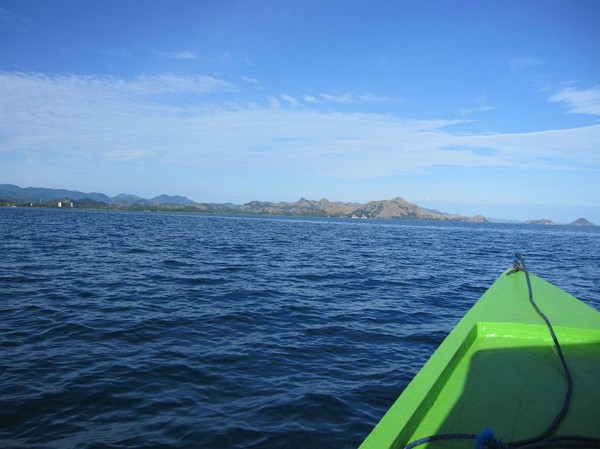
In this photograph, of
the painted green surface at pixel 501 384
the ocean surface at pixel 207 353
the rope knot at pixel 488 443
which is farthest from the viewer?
the ocean surface at pixel 207 353

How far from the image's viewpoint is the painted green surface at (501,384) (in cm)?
333

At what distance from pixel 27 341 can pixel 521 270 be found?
12706 millimetres

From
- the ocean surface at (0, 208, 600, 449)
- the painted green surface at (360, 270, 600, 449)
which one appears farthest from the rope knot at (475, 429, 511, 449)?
the ocean surface at (0, 208, 600, 449)

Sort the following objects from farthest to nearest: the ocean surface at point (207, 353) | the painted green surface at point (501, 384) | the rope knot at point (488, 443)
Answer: the ocean surface at point (207, 353) → the painted green surface at point (501, 384) → the rope knot at point (488, 443)

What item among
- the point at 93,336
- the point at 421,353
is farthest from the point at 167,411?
the point at 421,353

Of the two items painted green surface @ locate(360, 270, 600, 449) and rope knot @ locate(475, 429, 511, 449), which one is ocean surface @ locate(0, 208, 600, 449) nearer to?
painted green surface @ locate(360, 270, 600, 449)

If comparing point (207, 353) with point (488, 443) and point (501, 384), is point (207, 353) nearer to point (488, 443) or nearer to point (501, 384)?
point (501, 384)

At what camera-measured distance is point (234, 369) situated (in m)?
7.32

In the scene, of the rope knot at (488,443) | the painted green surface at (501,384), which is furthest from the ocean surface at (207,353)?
the rope knot at (488,443)

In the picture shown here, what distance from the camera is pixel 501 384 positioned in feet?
13.7

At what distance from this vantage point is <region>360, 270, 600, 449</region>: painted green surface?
3326mm

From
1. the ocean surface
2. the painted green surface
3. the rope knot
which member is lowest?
the ocean surface

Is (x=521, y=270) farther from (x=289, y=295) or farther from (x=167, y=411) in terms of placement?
(x=167, y=411)

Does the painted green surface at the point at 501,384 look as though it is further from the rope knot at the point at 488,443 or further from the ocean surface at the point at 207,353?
the ocean surface at the point at 207,353
